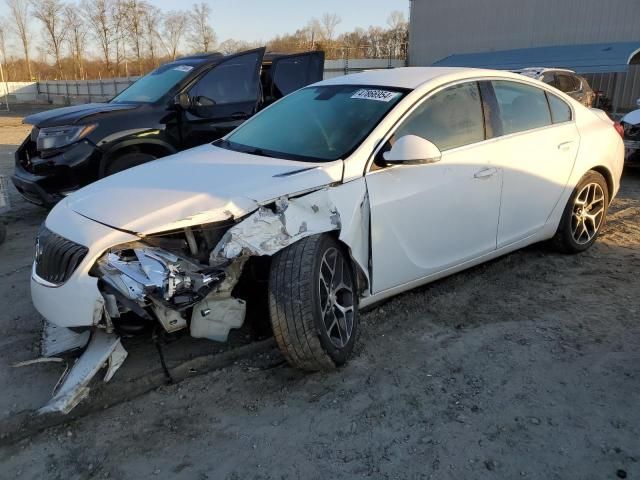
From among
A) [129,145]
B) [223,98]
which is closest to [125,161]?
[129,145]

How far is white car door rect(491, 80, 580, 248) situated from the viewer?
13.3ft

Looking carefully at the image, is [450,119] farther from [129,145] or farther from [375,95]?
[129,145]

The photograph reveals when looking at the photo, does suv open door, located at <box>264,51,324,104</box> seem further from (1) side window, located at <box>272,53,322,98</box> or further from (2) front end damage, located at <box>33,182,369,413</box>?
(2) front end damage, located at <box>33,182,369,413</box>

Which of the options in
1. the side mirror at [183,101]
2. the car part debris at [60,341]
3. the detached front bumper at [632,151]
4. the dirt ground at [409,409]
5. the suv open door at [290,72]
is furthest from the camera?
the detached front bumper at [632,151]

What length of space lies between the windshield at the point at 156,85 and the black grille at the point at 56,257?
12.2ft

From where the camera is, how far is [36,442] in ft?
8.77

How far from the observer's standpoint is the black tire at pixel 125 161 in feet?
19.7

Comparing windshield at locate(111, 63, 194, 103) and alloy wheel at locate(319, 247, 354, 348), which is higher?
windshield at locate(111, 63, 194, 103)

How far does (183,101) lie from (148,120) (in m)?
0.48

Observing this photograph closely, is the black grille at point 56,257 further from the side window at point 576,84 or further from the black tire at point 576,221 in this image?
the side window at point 576,84

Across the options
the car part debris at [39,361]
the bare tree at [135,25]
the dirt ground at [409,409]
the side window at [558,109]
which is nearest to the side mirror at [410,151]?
the dirt ground at [409,409]

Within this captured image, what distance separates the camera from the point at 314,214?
10.0ft

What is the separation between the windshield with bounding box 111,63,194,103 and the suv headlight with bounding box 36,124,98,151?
917 millimetres

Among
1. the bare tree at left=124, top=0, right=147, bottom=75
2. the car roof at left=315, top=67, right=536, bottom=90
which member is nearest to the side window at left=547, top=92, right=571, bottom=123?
the car roof at left=315, top=67, right=536, bottom=90
